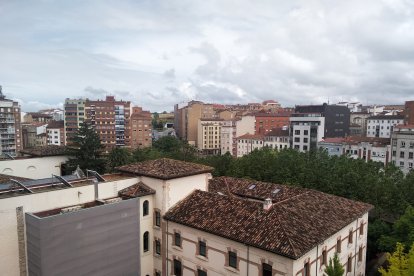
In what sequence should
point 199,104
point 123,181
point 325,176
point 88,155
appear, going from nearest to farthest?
point 123,181 → point 325,176 → point 88,155 → point 199,104

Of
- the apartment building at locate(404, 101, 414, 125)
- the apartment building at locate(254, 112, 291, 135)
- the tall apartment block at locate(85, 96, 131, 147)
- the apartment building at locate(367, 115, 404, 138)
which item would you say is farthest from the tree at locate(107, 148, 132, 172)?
the apartment building at locate(367, 115, 404, 138)

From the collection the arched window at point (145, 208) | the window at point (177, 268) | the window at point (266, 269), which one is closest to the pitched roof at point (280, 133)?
the arched window at point (145, 208)

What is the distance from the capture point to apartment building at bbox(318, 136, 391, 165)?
76625 mm

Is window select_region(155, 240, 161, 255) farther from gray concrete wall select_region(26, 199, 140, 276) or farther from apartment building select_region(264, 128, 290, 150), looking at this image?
apartment building select_region(264, 128, 290, 150)

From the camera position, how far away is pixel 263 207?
24.0m

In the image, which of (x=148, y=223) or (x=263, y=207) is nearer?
(x=263, y=207)

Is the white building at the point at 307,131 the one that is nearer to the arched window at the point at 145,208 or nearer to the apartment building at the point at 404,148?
the apartment building at the point at 404,148

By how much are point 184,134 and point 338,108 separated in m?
72.2

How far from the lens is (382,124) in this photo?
367 feet

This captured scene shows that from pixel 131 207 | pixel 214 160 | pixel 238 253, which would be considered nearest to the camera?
pixel 238 253

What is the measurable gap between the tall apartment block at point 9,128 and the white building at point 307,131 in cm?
8454

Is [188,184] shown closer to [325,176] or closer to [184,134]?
[325,176]

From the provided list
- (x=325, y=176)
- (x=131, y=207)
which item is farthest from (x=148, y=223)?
(x=325, y=176)

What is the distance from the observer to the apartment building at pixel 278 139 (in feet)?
340
